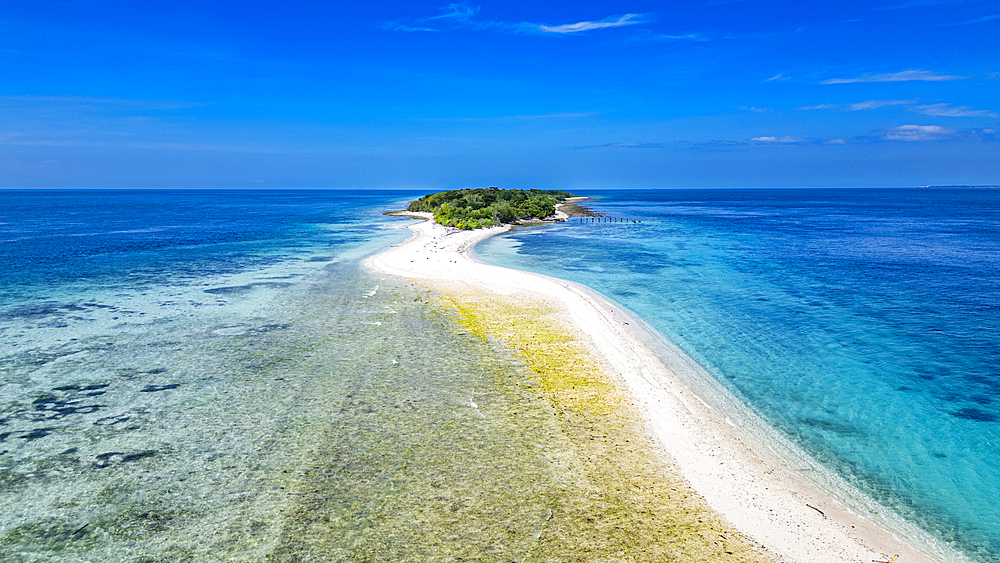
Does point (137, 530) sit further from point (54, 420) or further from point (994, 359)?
point (994, 359)

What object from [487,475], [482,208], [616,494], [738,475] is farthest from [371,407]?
[482,208]

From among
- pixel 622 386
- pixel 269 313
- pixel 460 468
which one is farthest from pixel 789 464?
pixel 269 313

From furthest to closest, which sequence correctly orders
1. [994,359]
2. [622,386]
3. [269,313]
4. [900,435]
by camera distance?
[269,313]
[994,359]
[622,386]
[900,435]

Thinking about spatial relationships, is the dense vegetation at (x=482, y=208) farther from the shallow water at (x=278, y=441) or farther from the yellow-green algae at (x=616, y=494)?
the yellow-green algae at (x=616, y=494)

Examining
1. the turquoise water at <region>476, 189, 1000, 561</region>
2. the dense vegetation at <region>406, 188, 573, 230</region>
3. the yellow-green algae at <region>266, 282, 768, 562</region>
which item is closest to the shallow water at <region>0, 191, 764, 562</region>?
the yellow-green algae at <region>266, 282, 768, 562</region>

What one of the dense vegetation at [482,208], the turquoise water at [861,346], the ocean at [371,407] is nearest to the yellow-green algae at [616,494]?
the ocean at [371,407]

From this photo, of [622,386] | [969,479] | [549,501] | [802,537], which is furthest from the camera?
[622,386]
